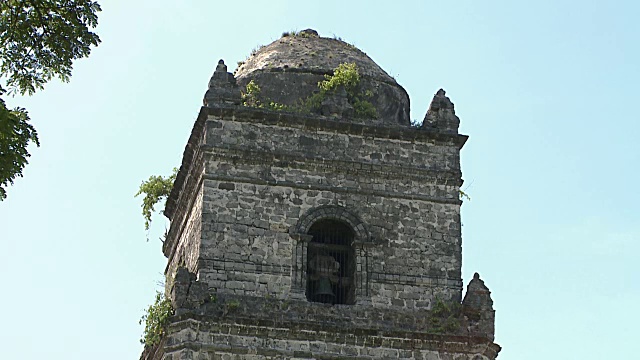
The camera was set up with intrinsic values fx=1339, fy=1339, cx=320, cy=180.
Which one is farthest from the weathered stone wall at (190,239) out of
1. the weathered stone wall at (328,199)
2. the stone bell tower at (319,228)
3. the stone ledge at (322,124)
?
the stone ledge at (322,124)

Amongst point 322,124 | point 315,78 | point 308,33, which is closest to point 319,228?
point 322,124

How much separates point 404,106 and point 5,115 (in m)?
10.3

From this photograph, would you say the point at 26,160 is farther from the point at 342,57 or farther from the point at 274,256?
the point at 342,57

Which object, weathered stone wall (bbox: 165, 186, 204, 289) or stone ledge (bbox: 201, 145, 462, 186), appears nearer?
weathered stone wall (bbox: 165, 186, 204, 289)

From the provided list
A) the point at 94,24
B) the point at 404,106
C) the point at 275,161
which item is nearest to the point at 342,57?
the point at 404,106

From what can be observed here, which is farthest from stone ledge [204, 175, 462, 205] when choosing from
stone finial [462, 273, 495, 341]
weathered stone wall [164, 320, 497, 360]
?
weathered stone wall [164, 320, 497, 360]

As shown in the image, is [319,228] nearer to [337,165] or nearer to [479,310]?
[337,165]

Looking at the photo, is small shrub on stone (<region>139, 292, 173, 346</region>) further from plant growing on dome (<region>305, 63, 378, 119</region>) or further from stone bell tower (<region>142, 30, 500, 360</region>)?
plant growing on dome (<region>305, 63, 378, 119</region>)

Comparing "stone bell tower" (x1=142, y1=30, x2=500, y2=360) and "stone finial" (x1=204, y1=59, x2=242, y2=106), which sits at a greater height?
"stone finial" (x1=204, y1=59, x2=242, y2=106)

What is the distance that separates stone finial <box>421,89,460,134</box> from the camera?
19891 mm

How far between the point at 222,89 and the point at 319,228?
2451mm

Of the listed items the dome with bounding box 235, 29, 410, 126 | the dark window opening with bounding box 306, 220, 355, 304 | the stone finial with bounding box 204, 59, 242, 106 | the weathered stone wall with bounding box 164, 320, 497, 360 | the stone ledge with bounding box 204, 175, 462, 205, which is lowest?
the weathered stone wall with bounding box 164, 320, 497, 360

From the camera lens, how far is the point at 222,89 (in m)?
19.4

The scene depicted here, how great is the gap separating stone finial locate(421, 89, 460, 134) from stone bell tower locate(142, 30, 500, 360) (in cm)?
2
